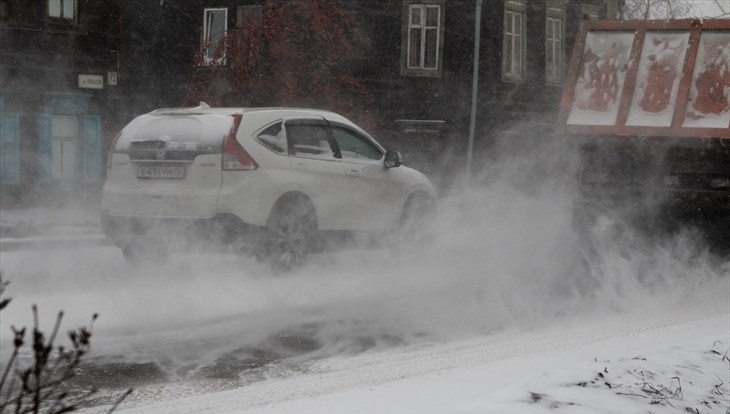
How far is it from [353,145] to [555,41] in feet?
75.0

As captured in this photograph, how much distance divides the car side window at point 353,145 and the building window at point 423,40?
18.8m

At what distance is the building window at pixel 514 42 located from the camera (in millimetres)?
32812

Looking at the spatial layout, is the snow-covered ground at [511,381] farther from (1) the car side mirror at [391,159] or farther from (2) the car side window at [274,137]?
(1) the car side mirror at [391,159]

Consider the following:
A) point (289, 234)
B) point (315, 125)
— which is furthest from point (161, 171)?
point (315, 125)

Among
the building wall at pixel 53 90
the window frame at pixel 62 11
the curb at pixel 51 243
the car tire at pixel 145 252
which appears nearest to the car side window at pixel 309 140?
the car tire at pixel 145 252

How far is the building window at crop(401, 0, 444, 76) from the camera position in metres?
31.5

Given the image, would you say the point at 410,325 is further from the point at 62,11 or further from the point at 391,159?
the point at 62,11

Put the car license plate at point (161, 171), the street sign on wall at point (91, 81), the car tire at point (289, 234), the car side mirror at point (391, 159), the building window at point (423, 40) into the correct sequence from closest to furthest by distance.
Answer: the car license plate at point (161, 171)
the car tire at point (289, 234)
the car side mirror at point (391, 159)
the street sign on wall at point (91, 81)
the building window at point (423, 40)

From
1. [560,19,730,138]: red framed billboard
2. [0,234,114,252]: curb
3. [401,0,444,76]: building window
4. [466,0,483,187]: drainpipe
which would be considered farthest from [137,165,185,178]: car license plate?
[466,0,483,187]: drainpipe

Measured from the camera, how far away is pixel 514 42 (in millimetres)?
33281

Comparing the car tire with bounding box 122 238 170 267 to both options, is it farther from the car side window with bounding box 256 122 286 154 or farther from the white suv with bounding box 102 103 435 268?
the car side window with bounding box 256 122 286 154

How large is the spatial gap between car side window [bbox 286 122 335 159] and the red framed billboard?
266cm

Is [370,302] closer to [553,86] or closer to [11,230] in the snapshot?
[11,230]

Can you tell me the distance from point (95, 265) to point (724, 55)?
685 centimetres
